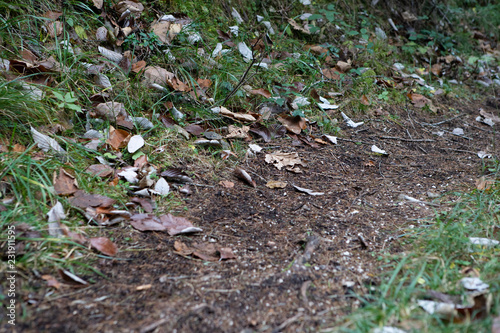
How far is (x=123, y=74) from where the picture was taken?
255 centimetres

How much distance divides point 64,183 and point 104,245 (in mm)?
430

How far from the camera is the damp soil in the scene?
1.32m

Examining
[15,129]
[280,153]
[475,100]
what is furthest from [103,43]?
[475,100]

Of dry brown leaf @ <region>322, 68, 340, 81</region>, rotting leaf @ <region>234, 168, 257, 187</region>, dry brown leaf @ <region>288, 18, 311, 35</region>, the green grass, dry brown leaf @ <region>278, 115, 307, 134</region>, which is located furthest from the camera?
dry brown leaf @ <region>288, 18, 311, 35</region>

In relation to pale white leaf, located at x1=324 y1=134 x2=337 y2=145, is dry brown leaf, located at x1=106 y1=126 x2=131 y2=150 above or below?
above

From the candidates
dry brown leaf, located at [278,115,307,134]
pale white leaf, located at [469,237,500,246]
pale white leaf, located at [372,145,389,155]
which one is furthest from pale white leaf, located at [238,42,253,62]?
pale white leaf, located at [469,237,500,246]

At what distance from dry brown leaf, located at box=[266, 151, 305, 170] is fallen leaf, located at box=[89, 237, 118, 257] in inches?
47.0

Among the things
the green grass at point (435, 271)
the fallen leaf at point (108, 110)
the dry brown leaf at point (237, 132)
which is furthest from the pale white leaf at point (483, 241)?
the fallen leaf at point (108, 110)

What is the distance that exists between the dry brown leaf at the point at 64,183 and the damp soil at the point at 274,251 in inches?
12.9

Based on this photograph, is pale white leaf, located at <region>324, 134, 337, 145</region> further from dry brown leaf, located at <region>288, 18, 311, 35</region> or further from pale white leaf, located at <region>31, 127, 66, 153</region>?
pale white leaf, located at <region>31, 127, 66, 153</region>

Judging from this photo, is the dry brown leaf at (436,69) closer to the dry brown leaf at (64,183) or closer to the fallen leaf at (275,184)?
the fallen leaf at (275,184)

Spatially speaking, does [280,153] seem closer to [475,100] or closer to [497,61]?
[475,100]

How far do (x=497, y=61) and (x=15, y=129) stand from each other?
5501mm

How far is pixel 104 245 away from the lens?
1.60 m
